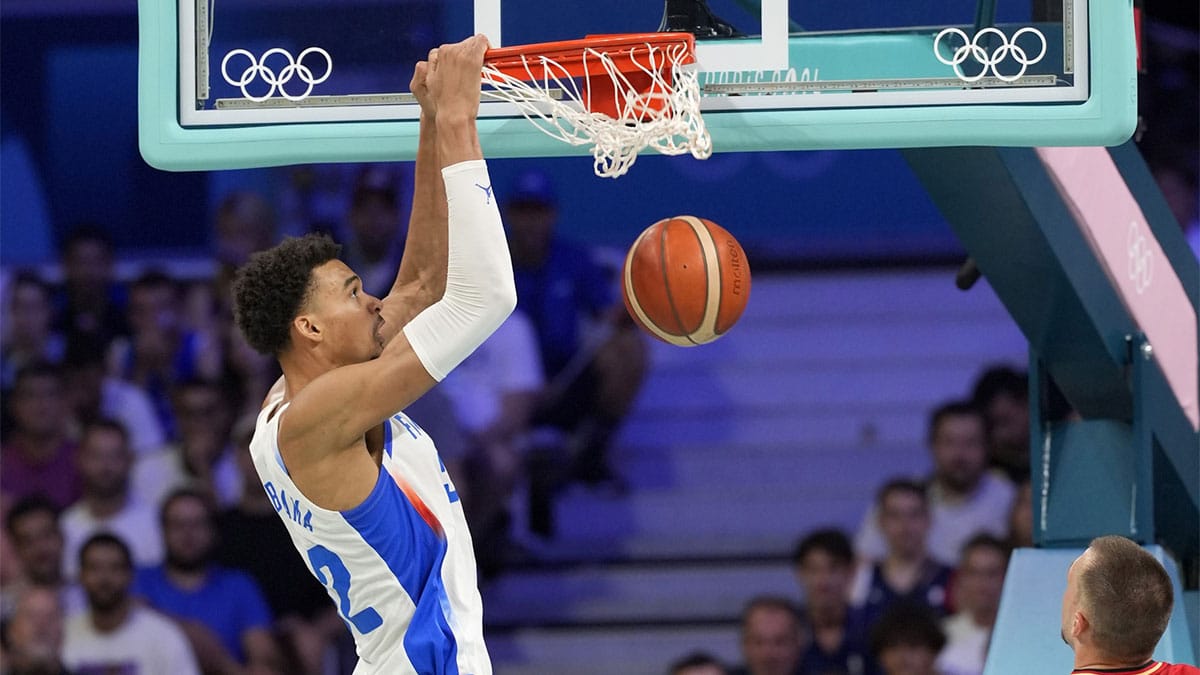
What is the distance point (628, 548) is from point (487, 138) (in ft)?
15.7

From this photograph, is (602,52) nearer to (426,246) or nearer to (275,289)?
(426,246)

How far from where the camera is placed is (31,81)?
8.84 meters

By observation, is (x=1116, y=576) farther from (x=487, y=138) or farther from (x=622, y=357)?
(x=622, y=357)

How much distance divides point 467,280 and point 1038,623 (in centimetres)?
182

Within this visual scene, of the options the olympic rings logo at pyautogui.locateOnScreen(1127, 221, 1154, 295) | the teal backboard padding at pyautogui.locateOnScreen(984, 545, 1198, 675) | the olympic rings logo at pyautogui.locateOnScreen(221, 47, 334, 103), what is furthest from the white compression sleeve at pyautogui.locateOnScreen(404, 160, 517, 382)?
the olympic rings logo at pyautogui.locateOnScreen(1127, 221, 1154, 295)

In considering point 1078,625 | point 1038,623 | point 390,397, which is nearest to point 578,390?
point 1038,623

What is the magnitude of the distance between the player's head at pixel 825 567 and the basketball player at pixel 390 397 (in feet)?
12.7

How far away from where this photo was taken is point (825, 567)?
726cm

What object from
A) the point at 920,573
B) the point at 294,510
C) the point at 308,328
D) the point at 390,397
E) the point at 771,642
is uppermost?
the point at 308,328

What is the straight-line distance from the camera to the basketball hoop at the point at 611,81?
11.2 ft

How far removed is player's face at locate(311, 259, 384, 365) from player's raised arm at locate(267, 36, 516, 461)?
11 cm

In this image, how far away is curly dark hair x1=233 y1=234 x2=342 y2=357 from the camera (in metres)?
3.44

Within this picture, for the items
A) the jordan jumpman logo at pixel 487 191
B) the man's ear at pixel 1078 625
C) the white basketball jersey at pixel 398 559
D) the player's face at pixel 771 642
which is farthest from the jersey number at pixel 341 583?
the player's face at pixel 771 642

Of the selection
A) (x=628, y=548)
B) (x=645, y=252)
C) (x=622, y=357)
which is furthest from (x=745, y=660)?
(x=645, y=252)
